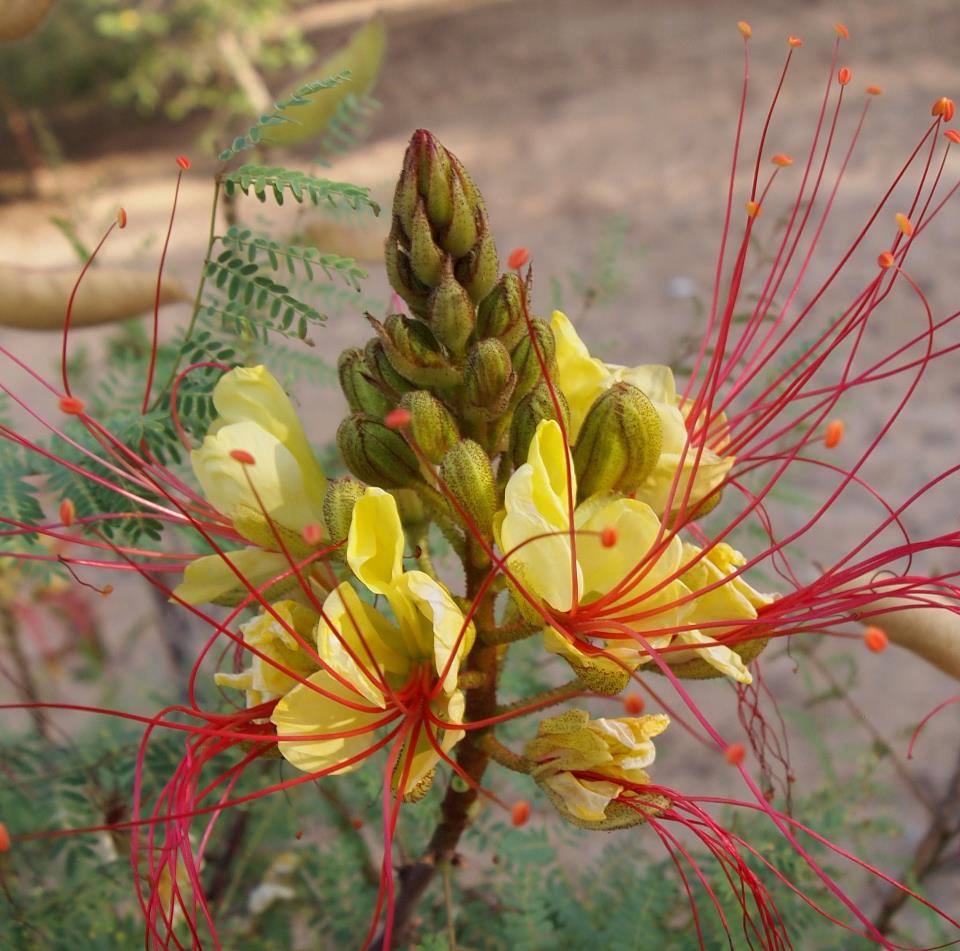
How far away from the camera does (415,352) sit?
2.67ft

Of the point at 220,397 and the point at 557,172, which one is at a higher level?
the point at 557,172

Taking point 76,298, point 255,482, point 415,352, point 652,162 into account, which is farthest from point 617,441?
point 652,162

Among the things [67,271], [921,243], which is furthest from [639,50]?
[67,271]

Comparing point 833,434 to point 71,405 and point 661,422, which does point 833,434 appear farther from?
point 71,405

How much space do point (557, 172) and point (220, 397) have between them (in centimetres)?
514

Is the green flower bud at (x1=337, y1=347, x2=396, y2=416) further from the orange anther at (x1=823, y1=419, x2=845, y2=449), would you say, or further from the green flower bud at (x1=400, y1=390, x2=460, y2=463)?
the orange anther at (x1=823, y1=419, x2=845, y2=449)

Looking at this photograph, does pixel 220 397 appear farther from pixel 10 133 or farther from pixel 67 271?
pixel 10 133

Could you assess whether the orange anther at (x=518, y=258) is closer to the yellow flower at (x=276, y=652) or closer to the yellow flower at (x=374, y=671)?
the yellow flower at (x=374, y=671)

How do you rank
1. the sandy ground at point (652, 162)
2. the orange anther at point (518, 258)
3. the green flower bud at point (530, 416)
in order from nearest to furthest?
the orange anther at point (518, 258), the green flower bud at point (530, 416), the sandy ground at point (652, 162)

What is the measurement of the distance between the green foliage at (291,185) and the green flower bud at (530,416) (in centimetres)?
19

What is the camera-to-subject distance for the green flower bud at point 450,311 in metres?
0.80

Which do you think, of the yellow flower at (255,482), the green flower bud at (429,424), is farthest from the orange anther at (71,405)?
the green flower bud at (429,424)

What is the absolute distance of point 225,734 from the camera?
2.53 feet

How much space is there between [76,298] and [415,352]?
1.68 feet
